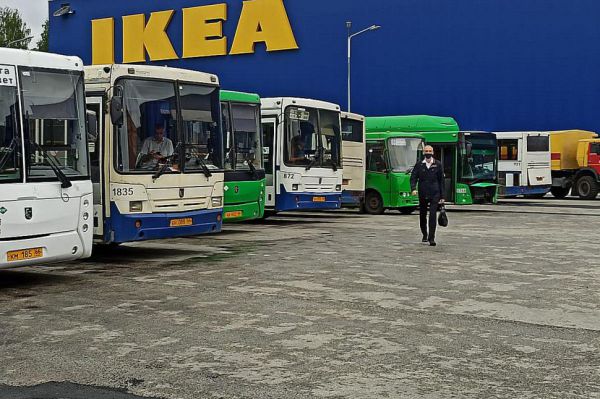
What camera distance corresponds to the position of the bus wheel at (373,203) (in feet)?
90.0

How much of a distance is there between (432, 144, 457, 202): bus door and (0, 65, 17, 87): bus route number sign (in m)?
20.8

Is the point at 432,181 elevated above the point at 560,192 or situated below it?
above

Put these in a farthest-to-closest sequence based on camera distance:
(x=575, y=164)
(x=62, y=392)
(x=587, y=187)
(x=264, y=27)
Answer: (x=264, y=27)
(x=575, y=164)
(x=587, y=187)
(x=62, y=392)

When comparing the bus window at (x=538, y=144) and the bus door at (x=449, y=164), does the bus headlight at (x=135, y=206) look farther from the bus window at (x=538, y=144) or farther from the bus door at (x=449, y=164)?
the bus window at (x=538, y=144)

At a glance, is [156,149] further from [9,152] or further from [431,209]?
[431,209]

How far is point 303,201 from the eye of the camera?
2166 cm

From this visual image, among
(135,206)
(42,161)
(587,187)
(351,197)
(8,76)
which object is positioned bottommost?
(587,187)

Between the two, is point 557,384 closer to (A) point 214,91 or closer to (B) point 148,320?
(B) point 148,320

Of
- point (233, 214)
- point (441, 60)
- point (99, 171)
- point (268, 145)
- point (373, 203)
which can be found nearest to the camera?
point (99, 171)

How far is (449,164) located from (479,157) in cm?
126

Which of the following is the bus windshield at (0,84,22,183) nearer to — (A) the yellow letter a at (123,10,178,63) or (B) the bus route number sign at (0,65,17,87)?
(B) the bus route number sign at (0,65,17,87)


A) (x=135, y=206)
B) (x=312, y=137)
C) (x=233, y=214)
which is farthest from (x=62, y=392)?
(x=312, y=137)

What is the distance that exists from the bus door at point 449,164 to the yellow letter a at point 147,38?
3169 cm

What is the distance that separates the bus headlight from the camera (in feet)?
44.0
